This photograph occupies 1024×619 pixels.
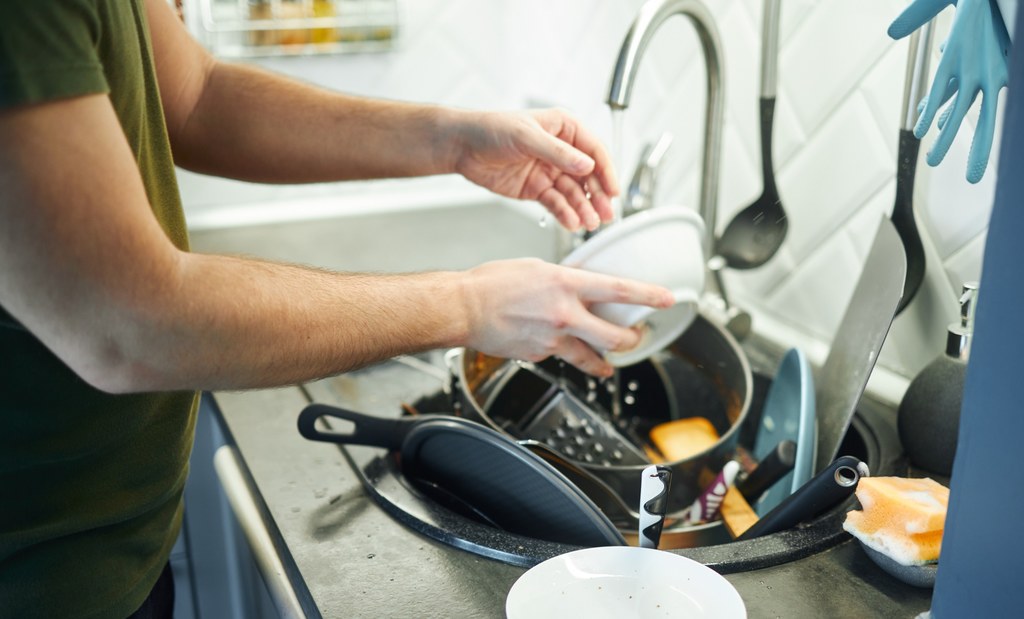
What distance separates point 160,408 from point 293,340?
0.22 metres

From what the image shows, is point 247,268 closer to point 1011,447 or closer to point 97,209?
point 97,209

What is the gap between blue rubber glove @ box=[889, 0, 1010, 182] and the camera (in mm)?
710

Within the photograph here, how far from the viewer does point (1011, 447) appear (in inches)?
20.4

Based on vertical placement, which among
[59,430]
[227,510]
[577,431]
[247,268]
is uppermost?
[247,268]

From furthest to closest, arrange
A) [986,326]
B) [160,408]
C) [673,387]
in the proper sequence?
[673,387] → [160,408] → [986,326]

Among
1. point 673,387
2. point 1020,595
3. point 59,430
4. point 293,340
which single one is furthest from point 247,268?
point 673,387

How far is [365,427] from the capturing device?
882mm

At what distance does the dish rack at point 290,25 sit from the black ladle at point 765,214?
834 millimetres

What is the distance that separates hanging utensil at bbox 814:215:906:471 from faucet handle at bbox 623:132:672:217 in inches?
11.4

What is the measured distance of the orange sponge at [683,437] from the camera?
1.02 m

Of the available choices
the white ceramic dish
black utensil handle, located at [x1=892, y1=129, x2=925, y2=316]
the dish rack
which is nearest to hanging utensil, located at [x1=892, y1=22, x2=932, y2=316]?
black utensil handle, located at [x1=892, y1=129, x2=925, y2=316]

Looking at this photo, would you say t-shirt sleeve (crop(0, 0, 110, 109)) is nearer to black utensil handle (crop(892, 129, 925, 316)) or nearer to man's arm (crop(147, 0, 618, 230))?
man's arm (crop(147, 0, 618, 230))

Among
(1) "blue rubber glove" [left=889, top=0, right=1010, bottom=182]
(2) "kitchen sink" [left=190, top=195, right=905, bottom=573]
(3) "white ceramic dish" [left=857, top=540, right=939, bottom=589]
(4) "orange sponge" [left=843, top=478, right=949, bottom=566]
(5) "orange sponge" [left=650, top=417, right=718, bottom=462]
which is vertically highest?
(1) "blue rubber glove" [left=889, top=0, right=1010, bottom=182]

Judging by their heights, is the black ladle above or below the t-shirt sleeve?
below
